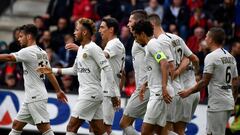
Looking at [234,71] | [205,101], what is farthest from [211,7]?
[234,71]

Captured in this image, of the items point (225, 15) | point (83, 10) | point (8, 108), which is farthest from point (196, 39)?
point (8, 108)

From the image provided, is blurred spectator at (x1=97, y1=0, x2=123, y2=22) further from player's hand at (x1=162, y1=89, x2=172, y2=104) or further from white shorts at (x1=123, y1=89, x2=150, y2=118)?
player's hand at (x1=162, y1=89, x2=172, y2=104)

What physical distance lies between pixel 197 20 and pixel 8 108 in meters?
5.43

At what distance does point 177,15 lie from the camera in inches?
882

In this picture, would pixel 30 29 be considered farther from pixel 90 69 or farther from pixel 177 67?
Answer: pixel 177 67

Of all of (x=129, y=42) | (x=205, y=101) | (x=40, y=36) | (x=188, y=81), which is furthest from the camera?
(x=40, y=36)

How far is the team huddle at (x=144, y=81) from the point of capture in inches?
563

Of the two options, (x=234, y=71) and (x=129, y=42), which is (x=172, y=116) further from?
(x=129, y=42)

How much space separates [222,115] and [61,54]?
26.2ft

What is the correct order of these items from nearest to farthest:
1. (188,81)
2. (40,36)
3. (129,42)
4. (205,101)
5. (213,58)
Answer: (213,58) < (188,81) < (205,101) < (129,42) < (40,36)

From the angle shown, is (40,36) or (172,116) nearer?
(172,116)

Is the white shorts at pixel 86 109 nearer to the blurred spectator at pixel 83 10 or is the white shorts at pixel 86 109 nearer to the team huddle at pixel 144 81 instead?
the team huddle at pixel 144 81

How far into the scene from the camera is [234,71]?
1507cm

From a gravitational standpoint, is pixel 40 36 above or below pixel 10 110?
above
